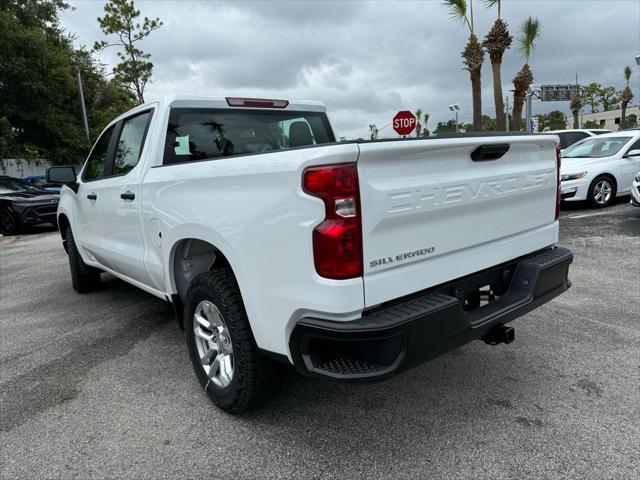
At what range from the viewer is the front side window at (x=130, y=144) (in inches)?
140

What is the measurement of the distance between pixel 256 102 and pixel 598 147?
9167mm

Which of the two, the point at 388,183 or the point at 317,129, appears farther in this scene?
the point at 317,129

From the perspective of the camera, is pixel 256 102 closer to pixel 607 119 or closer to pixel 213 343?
pixel 213 343

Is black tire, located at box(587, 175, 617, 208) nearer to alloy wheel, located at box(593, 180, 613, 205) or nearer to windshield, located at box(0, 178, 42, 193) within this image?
alloy wheel, located at box(593, 180, 613, 205)

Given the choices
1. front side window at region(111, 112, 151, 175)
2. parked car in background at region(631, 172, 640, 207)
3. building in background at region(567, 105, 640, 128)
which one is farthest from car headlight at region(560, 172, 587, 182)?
building in background at region(567, 105, 640, 128)

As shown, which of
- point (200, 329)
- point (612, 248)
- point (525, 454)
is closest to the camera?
point (525, 454)

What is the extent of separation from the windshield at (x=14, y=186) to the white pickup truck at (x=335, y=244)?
1094 cm

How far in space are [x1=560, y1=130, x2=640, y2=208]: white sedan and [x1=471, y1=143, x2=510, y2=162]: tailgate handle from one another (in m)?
8.02

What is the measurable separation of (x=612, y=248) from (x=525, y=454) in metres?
5.10

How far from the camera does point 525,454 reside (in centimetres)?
226

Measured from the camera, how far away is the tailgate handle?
7.80ft

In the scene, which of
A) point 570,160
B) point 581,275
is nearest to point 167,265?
point 581,275

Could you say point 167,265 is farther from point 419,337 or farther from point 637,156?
point 637,156

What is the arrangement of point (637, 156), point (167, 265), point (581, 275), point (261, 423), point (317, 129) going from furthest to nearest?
1. point (637, 156)
2. point (581, 275)
3. point (317, 129)
4. point (167, 265)
5. point (261, 423)
